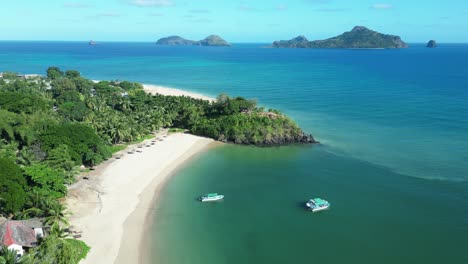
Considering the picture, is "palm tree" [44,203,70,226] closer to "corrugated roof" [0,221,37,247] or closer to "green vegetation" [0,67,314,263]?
"green vegetation" [0,67,314,263]

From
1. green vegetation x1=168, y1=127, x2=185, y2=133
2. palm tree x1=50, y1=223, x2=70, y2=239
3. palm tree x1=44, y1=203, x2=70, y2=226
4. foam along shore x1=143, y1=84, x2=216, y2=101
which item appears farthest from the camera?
foam along shore x1=143, y1=84, x2=216, y2=101

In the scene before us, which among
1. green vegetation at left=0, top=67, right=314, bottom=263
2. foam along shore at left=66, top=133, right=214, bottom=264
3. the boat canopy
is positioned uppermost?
green vegetation at left=0, top=67, right=314, bottom=263

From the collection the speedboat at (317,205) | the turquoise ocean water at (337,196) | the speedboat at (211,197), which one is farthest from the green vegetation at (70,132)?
the speedboat at (317,205)

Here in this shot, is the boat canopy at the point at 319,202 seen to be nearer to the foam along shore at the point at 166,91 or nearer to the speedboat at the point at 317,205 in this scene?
the speedboat at the point at 317,205

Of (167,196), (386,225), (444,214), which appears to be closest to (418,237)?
(386,225)

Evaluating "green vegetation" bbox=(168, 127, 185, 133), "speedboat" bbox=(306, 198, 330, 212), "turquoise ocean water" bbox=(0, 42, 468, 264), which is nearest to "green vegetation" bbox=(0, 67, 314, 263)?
"green vegetation" bbox=(168, 127, 185, 133)
